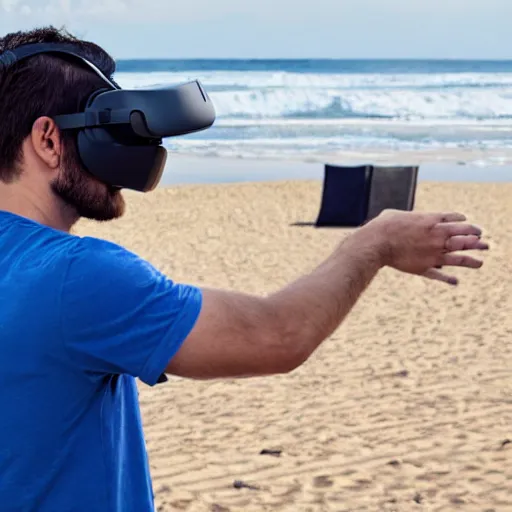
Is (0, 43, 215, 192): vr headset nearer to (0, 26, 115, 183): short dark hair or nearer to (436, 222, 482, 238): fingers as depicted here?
(0, 26, 115, 183): short dark hair

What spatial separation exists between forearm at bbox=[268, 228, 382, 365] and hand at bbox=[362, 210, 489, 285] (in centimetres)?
3

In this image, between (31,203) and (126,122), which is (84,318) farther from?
(126,122)

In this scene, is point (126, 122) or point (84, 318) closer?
point (84, 318)

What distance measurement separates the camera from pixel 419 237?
167cm

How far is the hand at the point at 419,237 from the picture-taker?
1.65 m

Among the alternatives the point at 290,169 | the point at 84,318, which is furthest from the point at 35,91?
the point at 290,169

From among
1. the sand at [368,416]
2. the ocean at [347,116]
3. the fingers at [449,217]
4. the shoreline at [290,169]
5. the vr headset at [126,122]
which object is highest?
the ocean at [347,116]

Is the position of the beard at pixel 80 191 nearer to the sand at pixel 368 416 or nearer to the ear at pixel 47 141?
the ear at pixel 47 141

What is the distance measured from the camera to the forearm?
57.7 inches

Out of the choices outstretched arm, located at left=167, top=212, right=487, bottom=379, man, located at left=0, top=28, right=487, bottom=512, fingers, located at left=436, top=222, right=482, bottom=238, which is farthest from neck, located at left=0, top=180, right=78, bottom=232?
fingers, located at left=436, top=222, right=482, bottom=238

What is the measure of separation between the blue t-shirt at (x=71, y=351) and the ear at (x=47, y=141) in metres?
0.11

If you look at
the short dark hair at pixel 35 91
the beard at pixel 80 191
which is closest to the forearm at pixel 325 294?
the beard at pixel 80 191

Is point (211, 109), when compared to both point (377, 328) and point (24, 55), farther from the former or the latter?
point (377, 328)

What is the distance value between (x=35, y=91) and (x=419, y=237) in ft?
2.24
